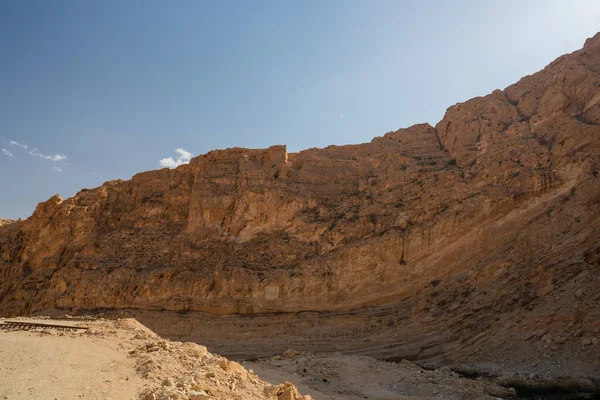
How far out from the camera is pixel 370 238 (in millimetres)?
26766

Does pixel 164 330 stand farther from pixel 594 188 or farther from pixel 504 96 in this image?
pixel 504 96

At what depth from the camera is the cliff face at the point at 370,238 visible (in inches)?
765

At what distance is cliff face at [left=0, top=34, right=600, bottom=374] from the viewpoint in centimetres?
1942

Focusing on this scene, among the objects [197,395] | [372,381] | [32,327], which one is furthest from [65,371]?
[372,381]

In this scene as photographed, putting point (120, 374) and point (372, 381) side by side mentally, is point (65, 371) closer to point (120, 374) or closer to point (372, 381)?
point (120, 374)

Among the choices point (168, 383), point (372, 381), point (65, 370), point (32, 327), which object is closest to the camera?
point (168, 383)

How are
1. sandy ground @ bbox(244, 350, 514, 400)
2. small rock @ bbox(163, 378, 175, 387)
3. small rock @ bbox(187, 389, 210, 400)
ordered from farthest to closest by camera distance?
1. sandy ground @ bbox(244, 350, 514, 400)
2. small rock @ bbox(163, 378, 175, 387)
3. small rock @ bbox(187, 389, 210, 400)

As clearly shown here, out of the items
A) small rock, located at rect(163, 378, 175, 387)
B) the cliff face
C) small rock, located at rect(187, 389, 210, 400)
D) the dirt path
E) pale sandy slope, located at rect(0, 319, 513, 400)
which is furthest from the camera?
the cliff face

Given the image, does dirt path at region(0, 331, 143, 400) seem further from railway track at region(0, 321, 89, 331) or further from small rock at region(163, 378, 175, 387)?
railway track at region(0, 321, 89, 331)

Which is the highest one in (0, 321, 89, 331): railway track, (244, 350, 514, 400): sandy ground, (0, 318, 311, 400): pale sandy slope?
(0, 318, 311, 400): pale sandy slope

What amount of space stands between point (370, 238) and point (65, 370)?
67.5 feet

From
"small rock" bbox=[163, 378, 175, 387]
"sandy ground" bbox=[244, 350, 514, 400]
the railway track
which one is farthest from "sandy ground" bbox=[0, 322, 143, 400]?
"sandy ground" bbox=[244, 350, 514, 400]

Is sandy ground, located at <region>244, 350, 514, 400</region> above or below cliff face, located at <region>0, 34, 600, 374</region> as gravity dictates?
below

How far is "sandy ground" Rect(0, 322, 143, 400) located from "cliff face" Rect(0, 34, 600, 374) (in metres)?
14.2
